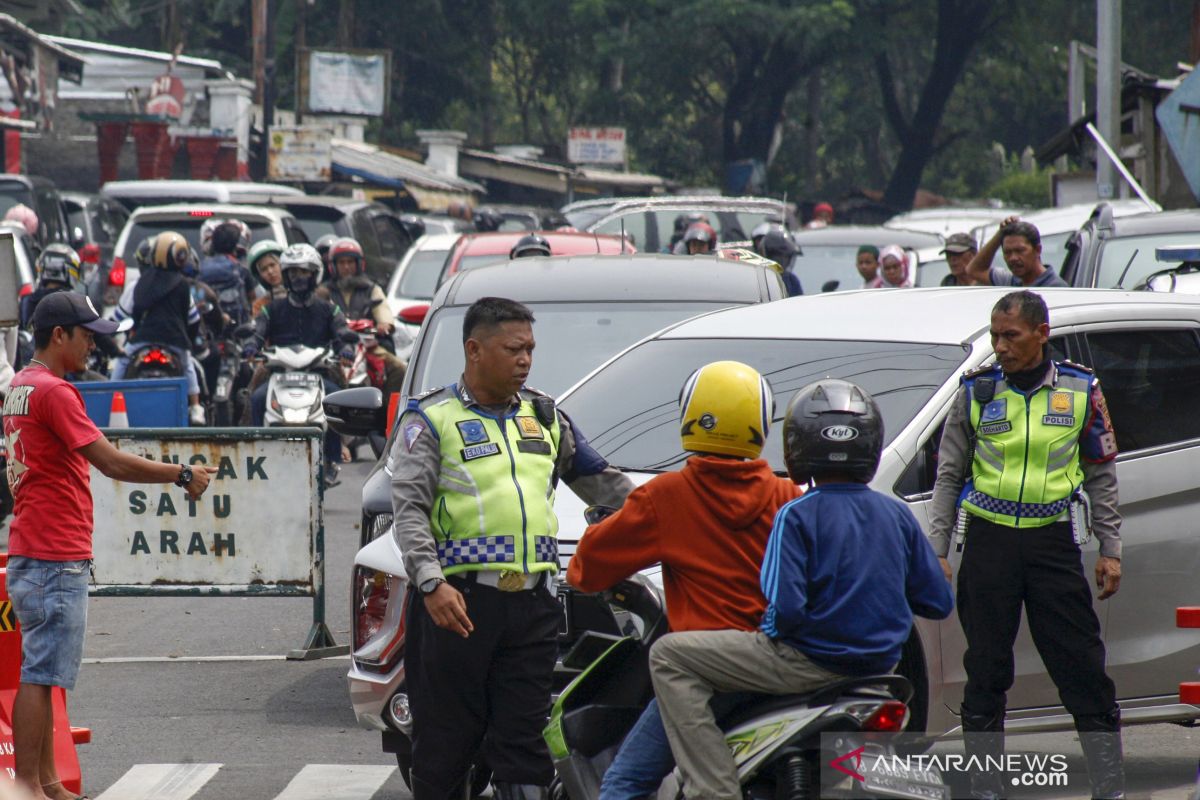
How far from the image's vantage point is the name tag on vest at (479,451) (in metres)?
5.08

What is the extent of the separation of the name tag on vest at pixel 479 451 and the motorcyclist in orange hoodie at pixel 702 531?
57 cm

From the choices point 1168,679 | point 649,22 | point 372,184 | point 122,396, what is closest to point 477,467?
point 1168,679

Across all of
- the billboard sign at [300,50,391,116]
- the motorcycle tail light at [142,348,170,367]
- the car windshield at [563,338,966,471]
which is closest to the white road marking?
the car windshield at [563,338,966,471]

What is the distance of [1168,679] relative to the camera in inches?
262

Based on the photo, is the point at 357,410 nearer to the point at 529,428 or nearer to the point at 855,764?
the point at 529,428

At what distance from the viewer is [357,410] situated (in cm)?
A: 829

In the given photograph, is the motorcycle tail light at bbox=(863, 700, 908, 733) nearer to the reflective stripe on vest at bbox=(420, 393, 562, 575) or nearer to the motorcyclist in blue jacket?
the motorcyclist in blue jacket

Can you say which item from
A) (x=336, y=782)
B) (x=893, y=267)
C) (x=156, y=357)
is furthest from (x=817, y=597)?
(x=156, y=357)

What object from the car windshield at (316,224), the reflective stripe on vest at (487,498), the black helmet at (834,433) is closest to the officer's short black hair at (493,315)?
the reflective stripe on vest at (487,498)

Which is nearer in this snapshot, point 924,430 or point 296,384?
point 924,430

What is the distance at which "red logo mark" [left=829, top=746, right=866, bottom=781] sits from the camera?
4133 mm

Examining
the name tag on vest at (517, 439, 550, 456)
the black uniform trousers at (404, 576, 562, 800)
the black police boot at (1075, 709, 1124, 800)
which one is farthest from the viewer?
the black police boot at (1075, 709, 1124, 800)

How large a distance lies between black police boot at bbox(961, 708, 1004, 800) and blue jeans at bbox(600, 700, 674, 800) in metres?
1.06

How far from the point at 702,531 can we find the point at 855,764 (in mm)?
716
